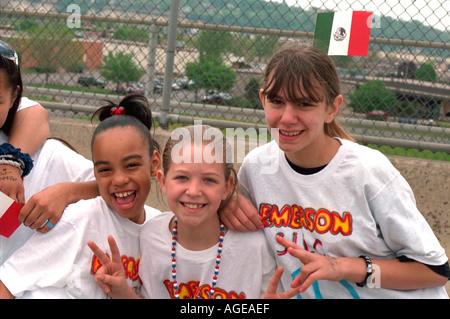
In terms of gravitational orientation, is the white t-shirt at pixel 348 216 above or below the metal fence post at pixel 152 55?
below

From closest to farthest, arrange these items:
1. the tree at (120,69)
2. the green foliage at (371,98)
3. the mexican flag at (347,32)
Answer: the mexican flag at (347,32) → the green foliage at (371,98) → the tree at (120,69)

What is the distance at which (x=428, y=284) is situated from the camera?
83.2 inches

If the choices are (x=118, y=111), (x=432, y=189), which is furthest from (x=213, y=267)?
(x=432, y=189)

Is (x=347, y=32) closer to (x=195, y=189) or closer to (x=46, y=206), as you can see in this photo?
(x=195, y=189)

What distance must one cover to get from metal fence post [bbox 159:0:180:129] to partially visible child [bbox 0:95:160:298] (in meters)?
1.57

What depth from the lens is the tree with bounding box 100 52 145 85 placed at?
4629 millimetres

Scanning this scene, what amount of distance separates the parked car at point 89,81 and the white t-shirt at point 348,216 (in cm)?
299

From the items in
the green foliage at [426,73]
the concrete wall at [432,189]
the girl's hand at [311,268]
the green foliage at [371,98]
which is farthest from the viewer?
the green foliage at [371,98]

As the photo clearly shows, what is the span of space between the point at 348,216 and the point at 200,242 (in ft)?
1.95

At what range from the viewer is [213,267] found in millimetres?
2145

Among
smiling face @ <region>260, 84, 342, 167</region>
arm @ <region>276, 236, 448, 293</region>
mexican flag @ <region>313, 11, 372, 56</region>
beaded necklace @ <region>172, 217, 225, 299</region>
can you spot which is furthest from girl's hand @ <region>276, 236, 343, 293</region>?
mexican flag @ <region>313, 11, 372, 56</region>

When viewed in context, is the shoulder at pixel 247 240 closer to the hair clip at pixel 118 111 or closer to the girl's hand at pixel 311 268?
the girl's hand at pixel 311 268

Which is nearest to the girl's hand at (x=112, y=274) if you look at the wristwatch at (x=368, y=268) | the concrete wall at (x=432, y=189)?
the wristwatch at (x=368, y=268)

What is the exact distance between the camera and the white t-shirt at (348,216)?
2.05 metres
